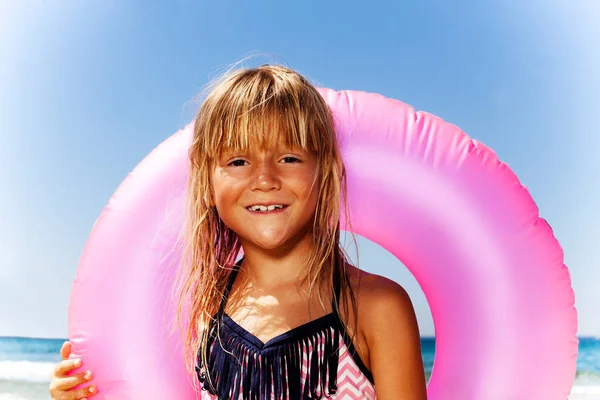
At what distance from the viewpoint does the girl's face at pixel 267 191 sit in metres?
1.66

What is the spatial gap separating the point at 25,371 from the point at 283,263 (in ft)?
36.6

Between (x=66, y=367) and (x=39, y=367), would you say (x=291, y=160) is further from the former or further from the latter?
(x=39, y=367)

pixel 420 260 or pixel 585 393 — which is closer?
pixel 420 260

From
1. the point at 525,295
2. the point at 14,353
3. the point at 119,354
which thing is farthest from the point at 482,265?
the point at 14,353

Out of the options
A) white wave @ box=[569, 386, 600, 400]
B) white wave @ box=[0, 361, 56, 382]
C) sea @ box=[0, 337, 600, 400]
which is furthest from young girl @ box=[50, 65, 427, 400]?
white wave @ box=[0, 361, 56, 382]

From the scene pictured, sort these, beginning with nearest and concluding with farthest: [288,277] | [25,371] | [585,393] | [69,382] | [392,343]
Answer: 1. [392,343]
2. [288,277]
3. [69,382]
4. [585,393]
5. [25,371]

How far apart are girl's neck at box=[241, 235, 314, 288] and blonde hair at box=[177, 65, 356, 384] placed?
2cm

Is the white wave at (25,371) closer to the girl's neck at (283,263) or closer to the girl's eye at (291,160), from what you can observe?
the girl's neck at (283,263)

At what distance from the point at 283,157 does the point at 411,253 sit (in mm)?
557

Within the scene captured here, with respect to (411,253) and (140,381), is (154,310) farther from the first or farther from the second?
(411,253)

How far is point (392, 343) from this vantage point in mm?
1604

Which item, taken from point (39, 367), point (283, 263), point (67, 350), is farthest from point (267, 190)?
Result: point (39, 367)

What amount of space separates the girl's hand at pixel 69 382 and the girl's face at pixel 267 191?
2.17 ft

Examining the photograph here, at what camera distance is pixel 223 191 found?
5.63ft
